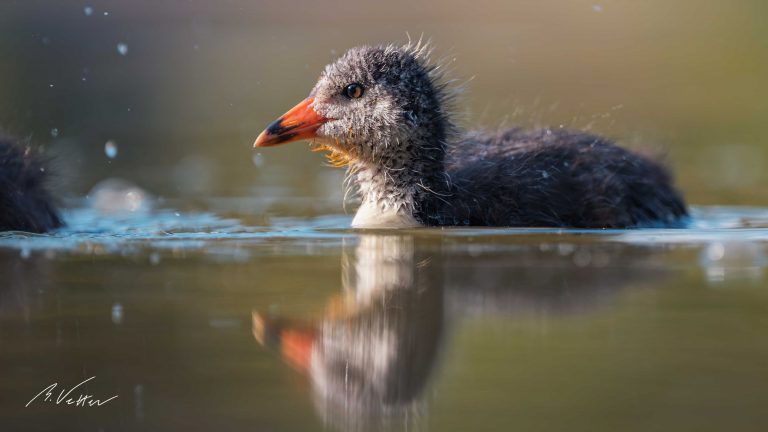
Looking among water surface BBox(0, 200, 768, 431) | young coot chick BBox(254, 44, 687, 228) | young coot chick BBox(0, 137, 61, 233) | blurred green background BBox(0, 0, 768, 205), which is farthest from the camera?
blurred green background BBox(0, 0, 768, 205)

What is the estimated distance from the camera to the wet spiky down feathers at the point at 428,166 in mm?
8094

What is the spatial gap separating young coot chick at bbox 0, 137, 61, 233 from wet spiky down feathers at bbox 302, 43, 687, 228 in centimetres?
209

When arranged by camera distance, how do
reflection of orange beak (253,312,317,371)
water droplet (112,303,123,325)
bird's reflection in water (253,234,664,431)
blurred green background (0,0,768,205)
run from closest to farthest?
bird's reflection in water (253,234,664,431) → reflection of orange beak (253,312,317,371) → water droplet (112,303,123,325) → blurred green background (0,0,768,205)

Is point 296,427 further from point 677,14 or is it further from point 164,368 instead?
point 677,14

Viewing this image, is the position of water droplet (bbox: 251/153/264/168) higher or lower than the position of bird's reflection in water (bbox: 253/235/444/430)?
higher

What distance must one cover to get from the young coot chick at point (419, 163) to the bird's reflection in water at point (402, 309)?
40.4 inches

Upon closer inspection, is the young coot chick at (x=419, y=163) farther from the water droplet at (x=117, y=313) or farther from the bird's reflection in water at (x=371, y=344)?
the water droplet at (x=117, y=313)

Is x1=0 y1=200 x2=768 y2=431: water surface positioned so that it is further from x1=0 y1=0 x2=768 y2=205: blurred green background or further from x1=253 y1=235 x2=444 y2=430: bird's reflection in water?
x1=0 y1=0 x2=768 y2=205: blurred green background

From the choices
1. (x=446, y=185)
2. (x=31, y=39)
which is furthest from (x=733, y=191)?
(x=31, y=39)

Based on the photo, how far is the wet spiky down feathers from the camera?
26.6ft

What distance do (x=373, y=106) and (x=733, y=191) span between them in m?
4.53
